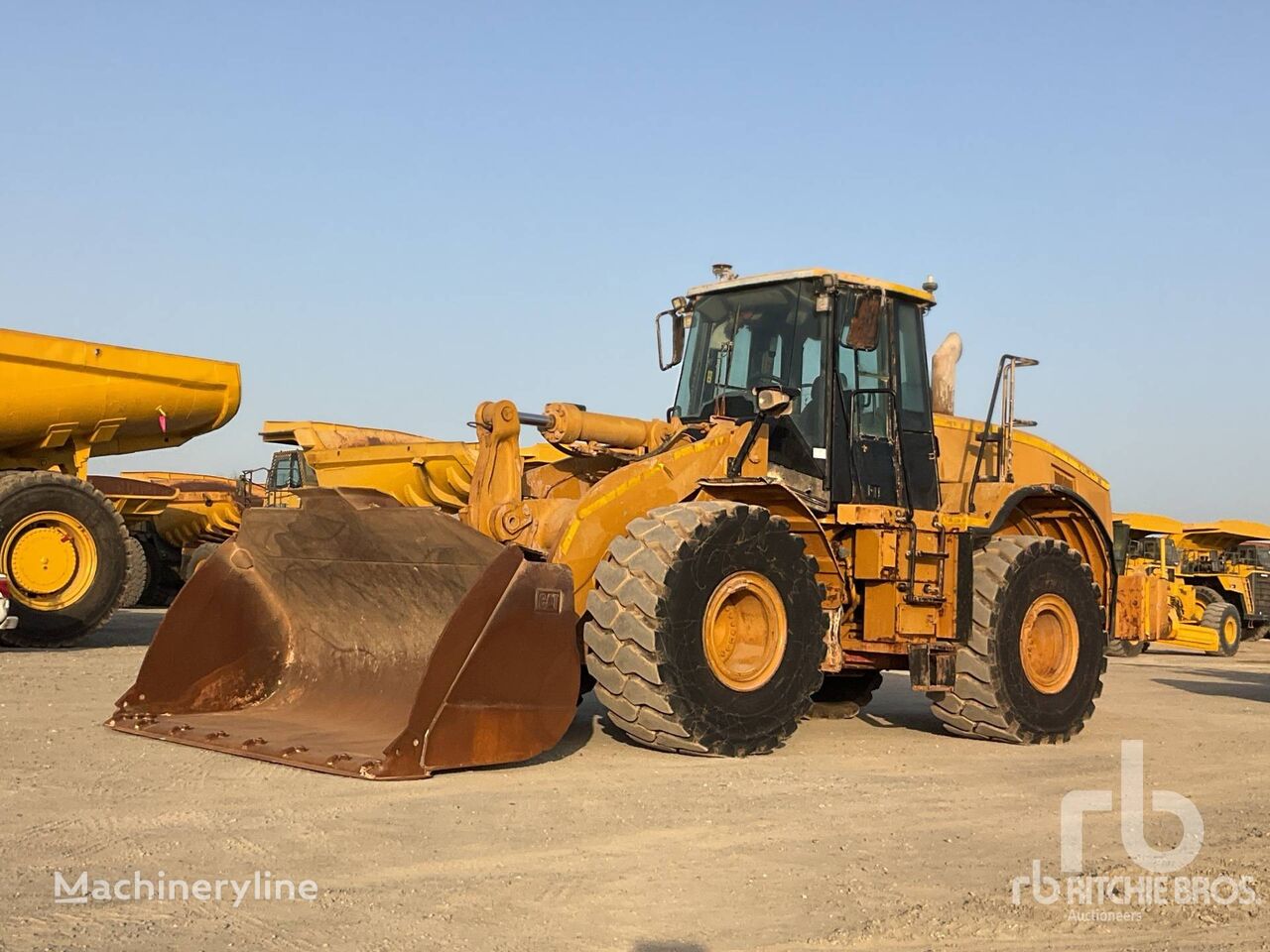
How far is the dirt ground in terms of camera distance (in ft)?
14.5

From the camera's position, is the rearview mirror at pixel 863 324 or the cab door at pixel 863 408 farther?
the cab door at pixel 863 408

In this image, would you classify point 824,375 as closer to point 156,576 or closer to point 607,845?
point 607,845

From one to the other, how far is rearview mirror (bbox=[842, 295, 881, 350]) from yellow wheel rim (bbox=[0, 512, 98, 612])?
324 inches

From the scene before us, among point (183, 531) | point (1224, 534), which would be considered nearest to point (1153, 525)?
point (1224, 534)

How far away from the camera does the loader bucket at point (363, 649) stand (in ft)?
21.9

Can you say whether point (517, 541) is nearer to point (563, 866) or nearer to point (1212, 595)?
point (563, 866)

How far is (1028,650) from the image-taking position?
9.57 metres

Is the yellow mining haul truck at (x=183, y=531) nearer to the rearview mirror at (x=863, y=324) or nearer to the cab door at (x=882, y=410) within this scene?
the cab door at (x=882, y=410)

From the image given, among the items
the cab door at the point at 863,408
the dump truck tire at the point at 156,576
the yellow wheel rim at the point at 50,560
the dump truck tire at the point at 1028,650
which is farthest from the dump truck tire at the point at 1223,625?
the yellow wheel rim at the point at 50,560

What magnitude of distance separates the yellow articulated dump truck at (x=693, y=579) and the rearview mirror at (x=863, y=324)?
0.01 metres

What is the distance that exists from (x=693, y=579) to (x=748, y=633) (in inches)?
27.8

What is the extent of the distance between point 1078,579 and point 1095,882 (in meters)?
4.97

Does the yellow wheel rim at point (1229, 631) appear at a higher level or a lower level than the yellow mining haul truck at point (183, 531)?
lower

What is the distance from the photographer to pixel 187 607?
8125 mm
